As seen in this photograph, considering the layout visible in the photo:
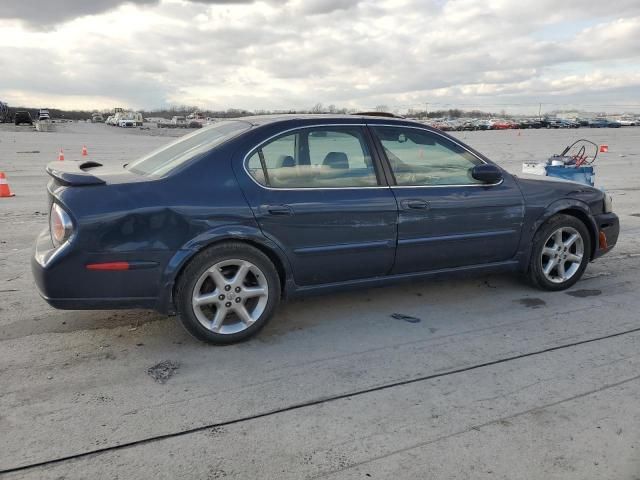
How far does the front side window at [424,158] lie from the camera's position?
436 cm

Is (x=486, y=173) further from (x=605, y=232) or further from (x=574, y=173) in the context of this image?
(x=574, y=173)

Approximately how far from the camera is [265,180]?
3863mm

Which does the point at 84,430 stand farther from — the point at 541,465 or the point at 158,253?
the point at 541,465

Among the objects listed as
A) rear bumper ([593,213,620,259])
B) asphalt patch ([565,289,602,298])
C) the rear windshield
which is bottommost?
asphalt patch ([565,289,602,298])

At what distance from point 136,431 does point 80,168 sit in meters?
2.25

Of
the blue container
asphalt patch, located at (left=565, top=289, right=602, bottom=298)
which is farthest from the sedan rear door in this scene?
the blue container

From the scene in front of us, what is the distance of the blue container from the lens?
23.7 ft

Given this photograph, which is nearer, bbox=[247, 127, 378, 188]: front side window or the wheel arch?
bbox=[247, 127, 378, 188]: front side window

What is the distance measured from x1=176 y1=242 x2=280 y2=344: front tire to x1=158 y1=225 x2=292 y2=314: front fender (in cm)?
5

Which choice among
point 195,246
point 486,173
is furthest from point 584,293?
point 195,246

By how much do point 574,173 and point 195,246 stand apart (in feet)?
18.4

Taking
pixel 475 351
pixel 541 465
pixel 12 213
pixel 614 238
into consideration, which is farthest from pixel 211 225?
pixel 12 213

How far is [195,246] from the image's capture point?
3605 millimetres

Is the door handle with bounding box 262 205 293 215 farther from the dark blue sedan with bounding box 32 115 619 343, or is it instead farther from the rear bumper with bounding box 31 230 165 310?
the rear bumper with bounding box 31 230 165 310
